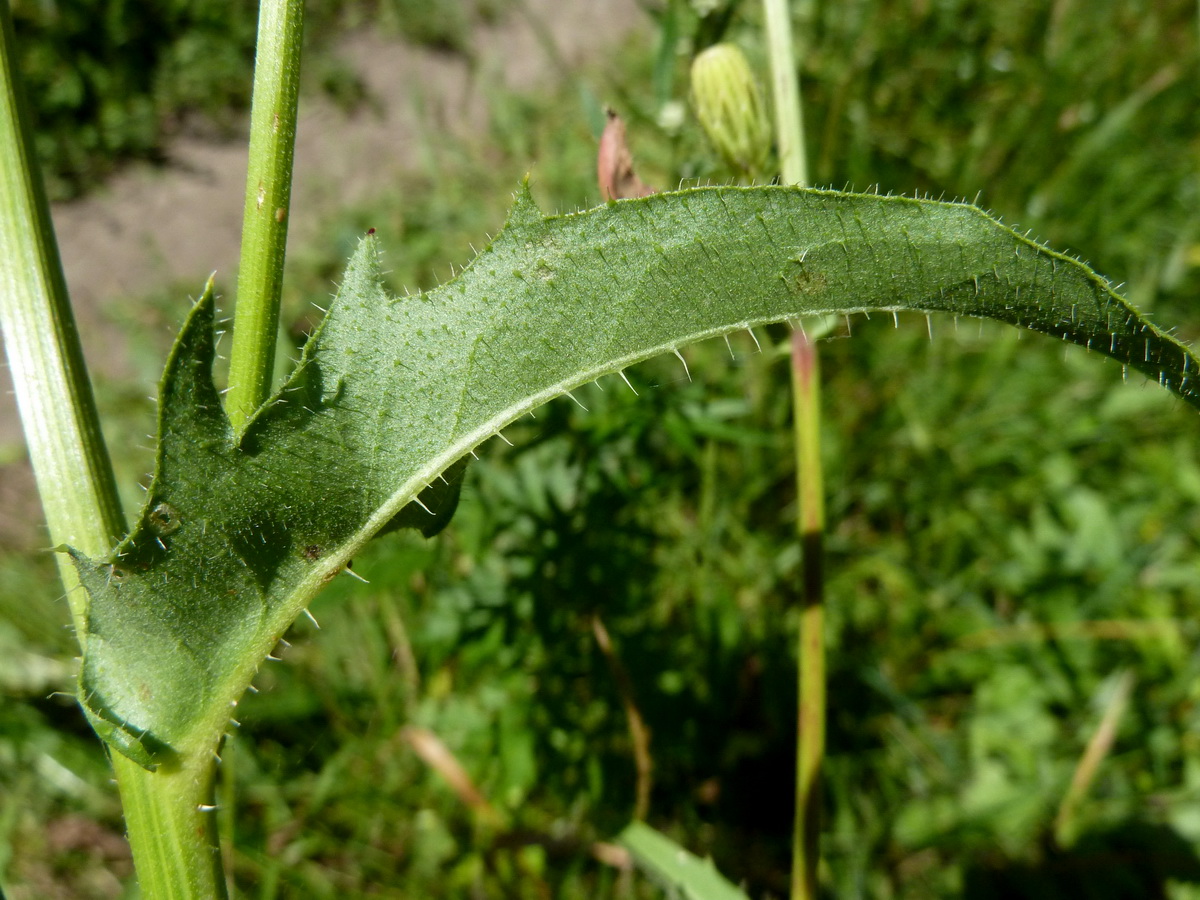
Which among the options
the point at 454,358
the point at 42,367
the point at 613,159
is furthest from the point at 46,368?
the point at 613,159

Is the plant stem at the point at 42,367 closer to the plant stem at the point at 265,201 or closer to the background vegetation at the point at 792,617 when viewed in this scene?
the plant stem at the point at 265,201

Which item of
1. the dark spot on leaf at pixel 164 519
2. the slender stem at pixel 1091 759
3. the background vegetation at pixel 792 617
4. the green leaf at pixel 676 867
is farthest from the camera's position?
the slender stem at pixel 1091 759

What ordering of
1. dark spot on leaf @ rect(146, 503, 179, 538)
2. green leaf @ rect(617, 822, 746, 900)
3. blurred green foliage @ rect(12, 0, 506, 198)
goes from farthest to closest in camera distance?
1. blurred green foliage @ rect(12, 0, 506, 198)
2. green leaf @ rect(617, 822, 746, 900)
3. dark spot on leaf @ rect(146, 503, 179, 538)

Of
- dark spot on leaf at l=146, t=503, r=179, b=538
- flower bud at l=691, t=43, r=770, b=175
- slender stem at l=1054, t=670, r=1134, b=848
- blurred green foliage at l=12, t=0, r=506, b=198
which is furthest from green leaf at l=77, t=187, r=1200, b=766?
blurred green foliage at l=12, t=0, r=506, b=198

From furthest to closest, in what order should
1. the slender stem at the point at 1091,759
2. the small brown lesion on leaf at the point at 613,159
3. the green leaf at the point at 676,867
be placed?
the slender stem at the point at 1091,759 → the green leaf at the point at 676,867 → the small brown lesion on leaf at the point at 613,159

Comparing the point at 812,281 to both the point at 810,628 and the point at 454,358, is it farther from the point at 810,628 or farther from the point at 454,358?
the point at 810,628

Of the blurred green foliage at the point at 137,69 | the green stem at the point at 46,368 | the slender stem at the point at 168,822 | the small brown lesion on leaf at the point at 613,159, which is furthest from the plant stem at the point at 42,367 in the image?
the blurred green foliage at the point at 137,69

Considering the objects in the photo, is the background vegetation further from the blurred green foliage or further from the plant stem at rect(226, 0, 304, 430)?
the blurred green foliage
